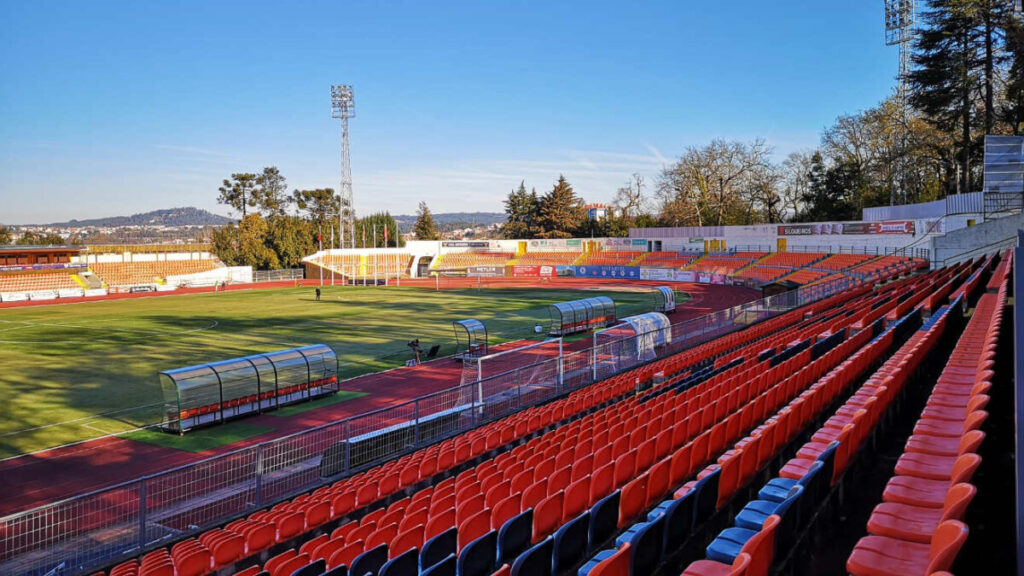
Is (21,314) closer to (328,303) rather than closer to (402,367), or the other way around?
(328,303)

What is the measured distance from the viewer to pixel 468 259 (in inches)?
3637

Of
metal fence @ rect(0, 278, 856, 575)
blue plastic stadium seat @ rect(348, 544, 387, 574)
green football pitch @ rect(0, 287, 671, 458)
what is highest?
blue plastic stadium seat @ rect(348, 544, 387, 574)

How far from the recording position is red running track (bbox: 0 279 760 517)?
50.3ft

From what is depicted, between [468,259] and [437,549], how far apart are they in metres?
86.5

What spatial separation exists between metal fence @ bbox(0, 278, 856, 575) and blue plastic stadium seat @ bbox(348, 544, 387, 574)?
199 inches

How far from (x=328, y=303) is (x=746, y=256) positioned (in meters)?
43.5

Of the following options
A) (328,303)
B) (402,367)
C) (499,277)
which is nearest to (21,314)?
(328,303)

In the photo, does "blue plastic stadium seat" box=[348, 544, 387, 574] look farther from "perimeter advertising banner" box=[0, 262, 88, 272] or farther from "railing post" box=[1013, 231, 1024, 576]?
"perimeter advertising banner" box=[0, 262, 88, 272]

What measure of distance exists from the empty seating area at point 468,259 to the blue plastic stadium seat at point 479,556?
83886 mm

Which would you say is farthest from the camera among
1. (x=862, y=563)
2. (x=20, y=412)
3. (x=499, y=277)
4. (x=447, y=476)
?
(x=499, y=277)

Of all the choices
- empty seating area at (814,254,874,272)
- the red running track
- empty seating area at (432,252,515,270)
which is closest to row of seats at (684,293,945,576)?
the red running track

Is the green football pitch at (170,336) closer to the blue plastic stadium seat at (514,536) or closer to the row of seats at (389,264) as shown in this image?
the blue plastic stadium seat at (514,536)

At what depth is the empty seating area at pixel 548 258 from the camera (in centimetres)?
8856

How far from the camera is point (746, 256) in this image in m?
71.6
